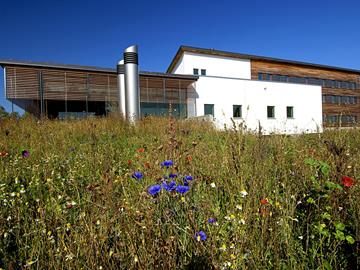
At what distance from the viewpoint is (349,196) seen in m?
1.64

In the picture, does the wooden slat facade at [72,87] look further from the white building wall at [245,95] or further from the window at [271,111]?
the window at [271,111]

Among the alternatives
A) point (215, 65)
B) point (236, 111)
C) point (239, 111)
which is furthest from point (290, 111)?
point (215, 65)

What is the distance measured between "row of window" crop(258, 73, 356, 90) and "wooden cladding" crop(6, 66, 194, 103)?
1418 centimetres

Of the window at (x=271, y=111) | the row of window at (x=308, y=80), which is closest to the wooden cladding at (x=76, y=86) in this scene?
the window at (x=271, y=111)

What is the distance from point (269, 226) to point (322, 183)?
2.31ft

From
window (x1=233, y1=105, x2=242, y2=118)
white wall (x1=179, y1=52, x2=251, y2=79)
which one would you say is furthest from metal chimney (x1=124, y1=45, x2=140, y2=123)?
white wall (x1=179, y1=52, x2=251, y2=79)

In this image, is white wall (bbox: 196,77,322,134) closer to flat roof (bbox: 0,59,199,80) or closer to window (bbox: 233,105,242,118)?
window (bbox: 233,105,242,118)

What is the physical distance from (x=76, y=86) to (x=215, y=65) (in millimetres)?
16566

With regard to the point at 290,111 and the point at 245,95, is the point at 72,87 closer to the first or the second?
the point at 245,95

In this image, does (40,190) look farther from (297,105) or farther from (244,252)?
(297,105)

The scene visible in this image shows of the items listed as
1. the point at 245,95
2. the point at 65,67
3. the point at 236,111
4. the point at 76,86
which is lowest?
the point at 236,111

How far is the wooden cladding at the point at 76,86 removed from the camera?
14.6 meters

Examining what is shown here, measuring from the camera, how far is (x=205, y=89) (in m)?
20.8

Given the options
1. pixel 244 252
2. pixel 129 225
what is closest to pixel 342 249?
pixel 244 252
